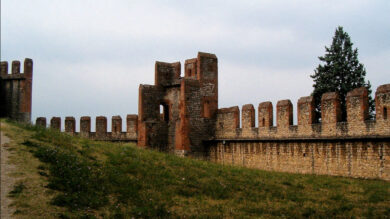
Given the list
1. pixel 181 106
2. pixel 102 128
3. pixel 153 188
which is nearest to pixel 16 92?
pixel 102 128

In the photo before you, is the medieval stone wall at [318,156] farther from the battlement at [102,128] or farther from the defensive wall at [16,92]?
the defensive wall at [16,92]

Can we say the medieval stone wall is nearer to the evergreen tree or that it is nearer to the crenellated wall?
the crenellated wall

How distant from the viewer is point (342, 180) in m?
14.6

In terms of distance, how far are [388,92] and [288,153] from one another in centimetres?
528

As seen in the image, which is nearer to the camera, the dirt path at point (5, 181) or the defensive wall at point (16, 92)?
the dirt path at point (5, 181)

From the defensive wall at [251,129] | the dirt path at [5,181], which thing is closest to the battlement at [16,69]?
the defensive wall at [251,129]

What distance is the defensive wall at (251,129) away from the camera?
50.2 feet

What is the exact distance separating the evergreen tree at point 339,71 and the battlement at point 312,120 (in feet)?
26.7

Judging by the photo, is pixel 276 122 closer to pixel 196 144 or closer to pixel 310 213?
pixel 196 144

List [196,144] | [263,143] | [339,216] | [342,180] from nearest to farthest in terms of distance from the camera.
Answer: [339,216] < [342,180] < [263,143] < [196,144]

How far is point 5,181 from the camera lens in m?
9.13

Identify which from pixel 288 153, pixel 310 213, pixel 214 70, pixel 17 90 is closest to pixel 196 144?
pixel 214 70

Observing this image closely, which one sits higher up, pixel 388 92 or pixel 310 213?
pixel 388 92

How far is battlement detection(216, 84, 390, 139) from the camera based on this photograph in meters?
14.9
